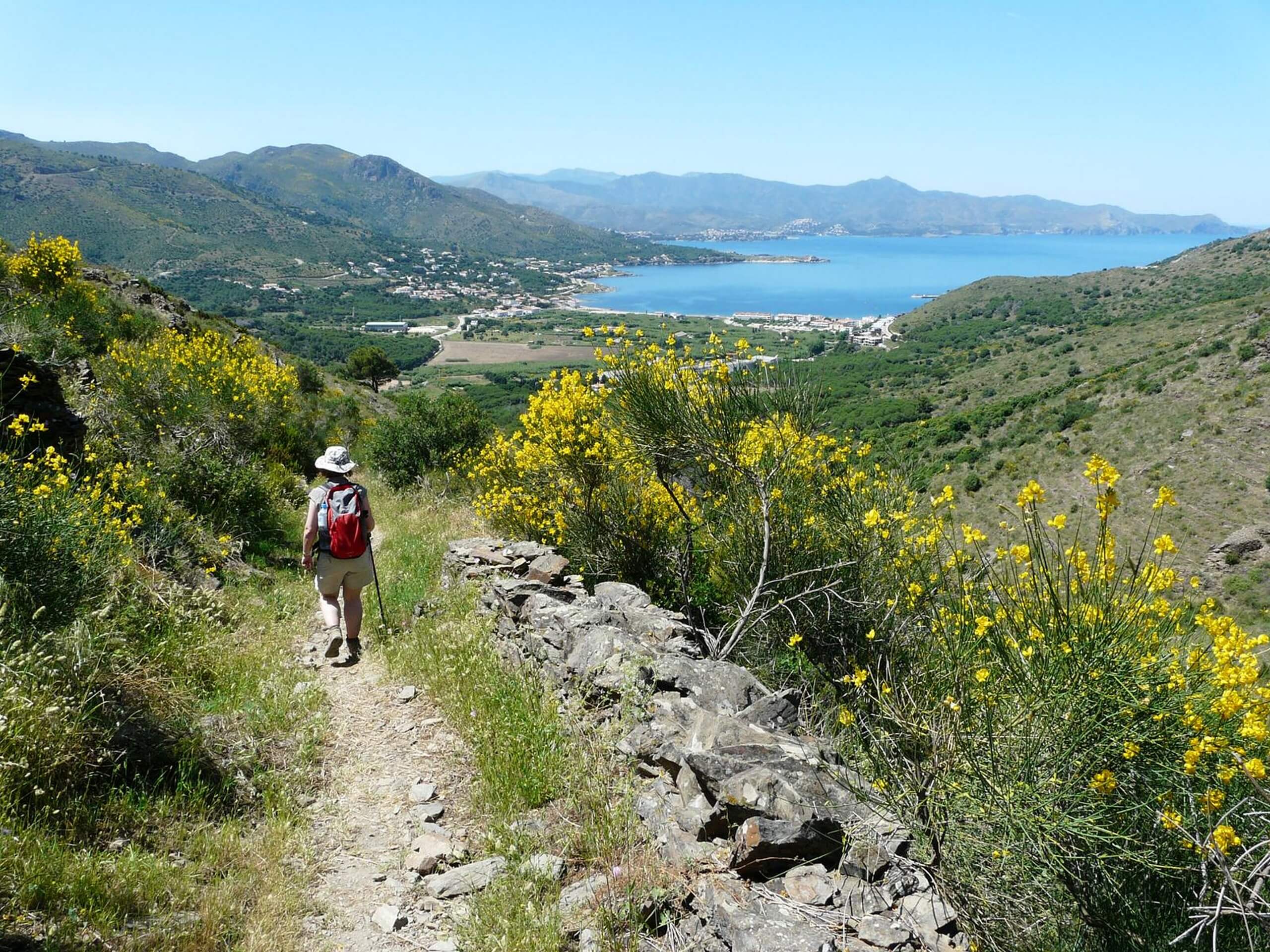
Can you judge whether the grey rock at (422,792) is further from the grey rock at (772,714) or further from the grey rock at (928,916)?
the grey rock at (928,916)

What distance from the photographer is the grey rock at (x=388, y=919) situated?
335 centimetres

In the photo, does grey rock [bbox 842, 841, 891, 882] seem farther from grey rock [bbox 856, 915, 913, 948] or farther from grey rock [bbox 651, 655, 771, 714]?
grey rock [bbox 651, 655, 771, 714]

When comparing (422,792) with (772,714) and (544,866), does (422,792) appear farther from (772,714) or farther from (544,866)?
(772,714)

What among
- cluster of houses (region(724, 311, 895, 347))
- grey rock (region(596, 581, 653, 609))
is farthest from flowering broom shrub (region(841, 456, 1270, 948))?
cluster of houses (region(724, 311, 895, 347))

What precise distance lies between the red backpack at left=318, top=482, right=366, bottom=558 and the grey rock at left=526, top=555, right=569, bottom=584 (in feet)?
5.91

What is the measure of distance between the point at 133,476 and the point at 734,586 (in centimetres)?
737

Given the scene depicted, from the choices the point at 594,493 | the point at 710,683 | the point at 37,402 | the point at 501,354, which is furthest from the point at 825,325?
the point at 710,683

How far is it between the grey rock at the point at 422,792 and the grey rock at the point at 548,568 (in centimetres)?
288

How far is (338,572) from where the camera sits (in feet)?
22.8

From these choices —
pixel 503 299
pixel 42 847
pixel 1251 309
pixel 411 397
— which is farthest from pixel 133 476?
pixel 503 299

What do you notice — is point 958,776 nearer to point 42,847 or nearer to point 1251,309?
point 42,847

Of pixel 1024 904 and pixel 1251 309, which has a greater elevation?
pixel 1251 309

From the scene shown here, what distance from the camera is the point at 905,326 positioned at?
11025 cm

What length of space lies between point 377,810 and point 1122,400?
5457 centimetres
